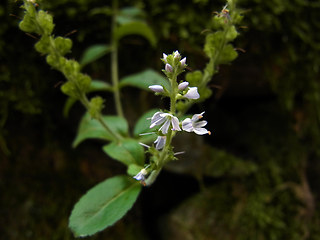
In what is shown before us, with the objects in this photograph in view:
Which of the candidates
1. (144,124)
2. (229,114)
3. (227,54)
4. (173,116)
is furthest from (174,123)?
(229,114)

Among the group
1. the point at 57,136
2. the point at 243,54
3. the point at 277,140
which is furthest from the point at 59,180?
the point at 277,140

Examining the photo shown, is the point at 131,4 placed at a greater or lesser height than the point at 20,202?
greater

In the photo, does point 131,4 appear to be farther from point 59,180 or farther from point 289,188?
point 289,188

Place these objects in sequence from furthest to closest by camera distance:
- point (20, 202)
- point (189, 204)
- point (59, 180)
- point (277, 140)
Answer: point (277, 140)
point (189, 204)
point (59, 180)
point (20, 202)

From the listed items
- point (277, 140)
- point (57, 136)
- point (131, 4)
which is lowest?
point (277, 140)

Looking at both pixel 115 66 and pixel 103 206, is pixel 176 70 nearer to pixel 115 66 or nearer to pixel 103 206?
pixel 103 206

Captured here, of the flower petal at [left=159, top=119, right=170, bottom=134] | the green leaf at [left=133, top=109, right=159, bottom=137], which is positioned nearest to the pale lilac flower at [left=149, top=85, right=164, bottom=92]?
the flower petal at [left=159, top=119, right=170, bottom=134]
